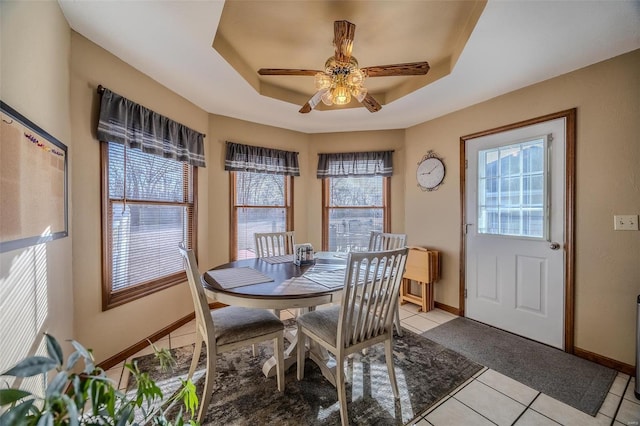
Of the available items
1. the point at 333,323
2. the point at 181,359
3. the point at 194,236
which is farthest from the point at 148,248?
the point at 333,323

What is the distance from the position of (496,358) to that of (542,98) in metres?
2.38

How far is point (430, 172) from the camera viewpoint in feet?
11.3

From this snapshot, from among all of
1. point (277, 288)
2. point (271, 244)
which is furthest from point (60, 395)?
point (271, 244)

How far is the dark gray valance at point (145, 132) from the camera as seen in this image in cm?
205

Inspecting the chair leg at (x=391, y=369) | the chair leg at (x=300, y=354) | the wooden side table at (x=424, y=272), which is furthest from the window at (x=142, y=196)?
the wooden side table at (x=424, y=272)

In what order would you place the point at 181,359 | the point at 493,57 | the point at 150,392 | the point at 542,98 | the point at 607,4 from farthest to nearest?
the point at 542,98 < the point at 181,359 < the point at 493,57 < the point at 607,4 < the point at 150,392

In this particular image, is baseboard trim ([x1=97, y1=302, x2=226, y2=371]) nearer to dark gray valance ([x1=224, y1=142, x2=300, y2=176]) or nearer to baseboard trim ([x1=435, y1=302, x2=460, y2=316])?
dark gray valance ([x1=224, y1=142, x2=300, y2=176])

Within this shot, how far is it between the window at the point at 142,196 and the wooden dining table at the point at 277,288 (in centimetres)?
→ 84

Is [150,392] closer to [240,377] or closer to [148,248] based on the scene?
[240,377]

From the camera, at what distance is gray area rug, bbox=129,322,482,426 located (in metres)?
1.64

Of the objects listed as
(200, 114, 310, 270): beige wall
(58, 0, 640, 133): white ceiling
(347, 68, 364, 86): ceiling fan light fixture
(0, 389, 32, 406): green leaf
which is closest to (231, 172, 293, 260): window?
(200, 114, 310, 270): beige wall

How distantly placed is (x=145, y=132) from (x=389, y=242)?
254 centimetres

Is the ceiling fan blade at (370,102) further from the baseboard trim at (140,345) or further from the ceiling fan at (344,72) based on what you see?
the baseboard trim at (140,345)

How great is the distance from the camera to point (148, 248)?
2518mm
